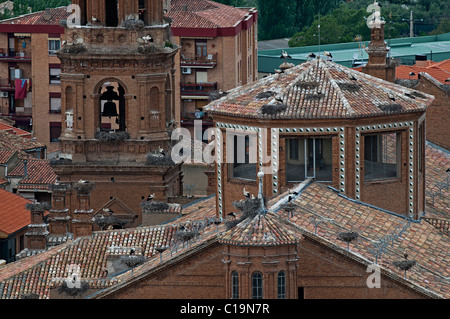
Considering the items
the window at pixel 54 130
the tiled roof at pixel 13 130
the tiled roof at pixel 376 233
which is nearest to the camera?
the tiled roof at pixel 376 233

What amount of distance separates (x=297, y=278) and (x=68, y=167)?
26136 mm

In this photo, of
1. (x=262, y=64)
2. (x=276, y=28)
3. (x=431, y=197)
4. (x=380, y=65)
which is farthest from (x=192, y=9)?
(x=431, y=197)

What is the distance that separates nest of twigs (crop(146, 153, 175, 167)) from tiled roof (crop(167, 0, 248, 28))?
45.9 metres

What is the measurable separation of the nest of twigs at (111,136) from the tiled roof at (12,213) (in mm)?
15882

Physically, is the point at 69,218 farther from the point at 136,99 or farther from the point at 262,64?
the point at 262,64

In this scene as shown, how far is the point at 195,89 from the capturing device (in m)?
122

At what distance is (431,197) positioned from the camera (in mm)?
66500

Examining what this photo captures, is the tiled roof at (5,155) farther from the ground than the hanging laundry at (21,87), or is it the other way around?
the hanging laundry at (21,87)

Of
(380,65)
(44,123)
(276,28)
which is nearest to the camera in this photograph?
(380,65)

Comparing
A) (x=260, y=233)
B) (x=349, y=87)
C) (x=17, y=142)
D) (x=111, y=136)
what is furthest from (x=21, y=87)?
(x=260, y=233)

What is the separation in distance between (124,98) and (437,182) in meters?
14.7

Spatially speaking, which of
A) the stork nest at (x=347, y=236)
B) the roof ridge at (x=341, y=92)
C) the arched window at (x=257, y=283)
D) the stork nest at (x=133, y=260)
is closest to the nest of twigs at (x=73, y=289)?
the stork nest at (x=133, y=260)

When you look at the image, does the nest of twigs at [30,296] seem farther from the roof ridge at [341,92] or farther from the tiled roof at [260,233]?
the roof ridge at [341,92]

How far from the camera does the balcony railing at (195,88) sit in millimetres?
121562
